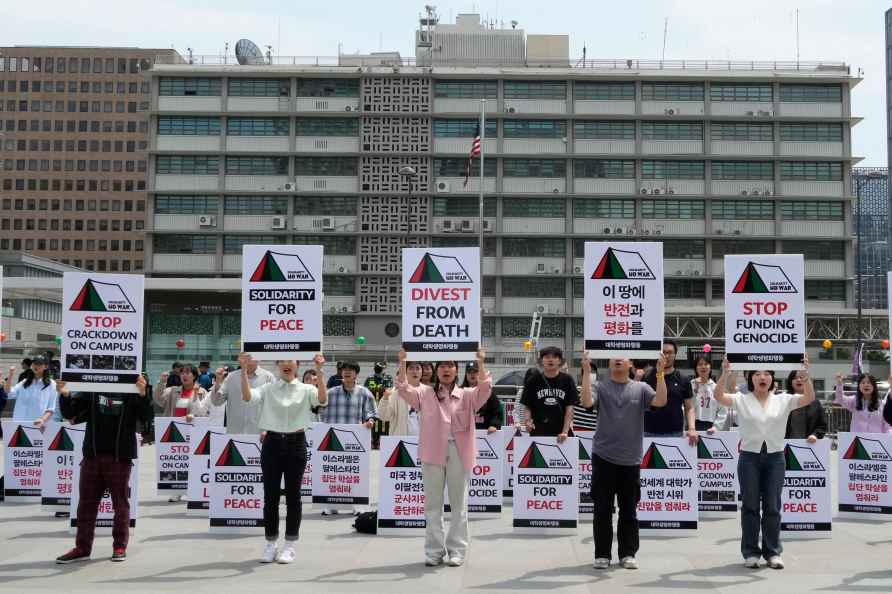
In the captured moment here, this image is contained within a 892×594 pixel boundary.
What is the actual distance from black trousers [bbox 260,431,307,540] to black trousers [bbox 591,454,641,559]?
9.13 feet

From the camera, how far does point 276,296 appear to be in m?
9.99

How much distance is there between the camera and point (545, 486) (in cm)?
1108

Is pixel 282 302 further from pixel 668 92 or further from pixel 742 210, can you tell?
pixel 742 210

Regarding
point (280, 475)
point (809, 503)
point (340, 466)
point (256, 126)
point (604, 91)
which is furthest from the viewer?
point (256, 126)

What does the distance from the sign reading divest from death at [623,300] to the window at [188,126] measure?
182 feet

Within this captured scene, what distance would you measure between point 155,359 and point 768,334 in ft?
103

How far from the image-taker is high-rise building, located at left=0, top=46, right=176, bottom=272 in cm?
11938

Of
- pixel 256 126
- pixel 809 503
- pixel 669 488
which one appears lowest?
pixel 809 503

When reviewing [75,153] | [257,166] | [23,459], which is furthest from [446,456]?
[75,153]

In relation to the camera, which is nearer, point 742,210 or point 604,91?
point 604,91

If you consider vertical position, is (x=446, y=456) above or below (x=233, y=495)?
above

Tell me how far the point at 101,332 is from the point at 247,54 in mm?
57664

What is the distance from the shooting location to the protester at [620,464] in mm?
9141

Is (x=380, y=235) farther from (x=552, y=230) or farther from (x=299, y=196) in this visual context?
(x=552, y=230)
